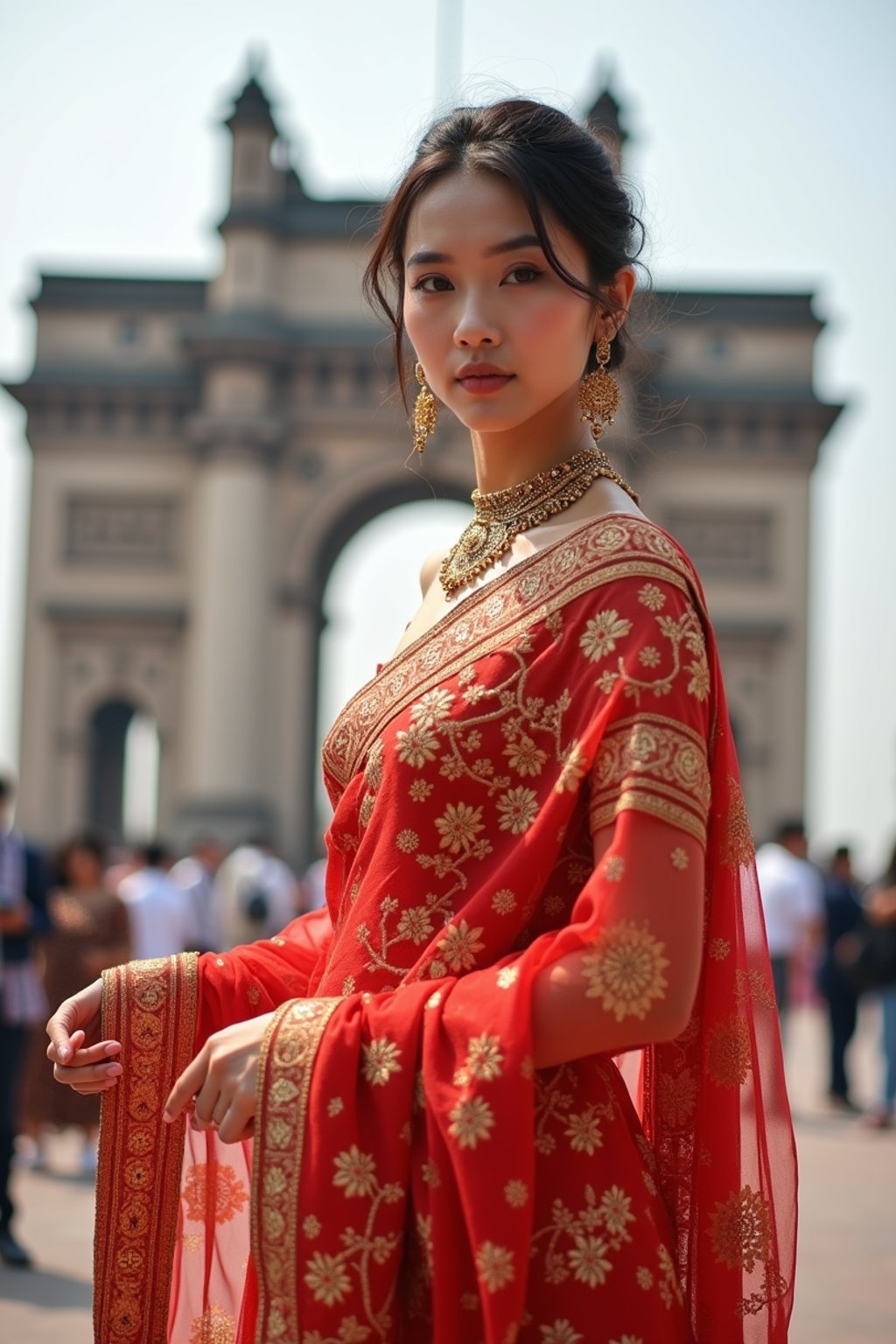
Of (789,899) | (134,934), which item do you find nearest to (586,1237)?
(134,934)

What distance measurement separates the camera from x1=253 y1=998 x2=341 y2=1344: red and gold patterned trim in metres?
1.59

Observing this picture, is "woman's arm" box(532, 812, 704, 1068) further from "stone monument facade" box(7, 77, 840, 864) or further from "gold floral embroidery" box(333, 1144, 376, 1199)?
"stone monument facade" box(7, 77, 840, 864)

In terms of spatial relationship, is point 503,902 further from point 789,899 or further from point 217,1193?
point 789,899

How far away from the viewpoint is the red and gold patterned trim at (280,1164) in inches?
62.5

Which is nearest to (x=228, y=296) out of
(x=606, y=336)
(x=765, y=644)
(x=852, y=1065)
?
(x=765, y=644)

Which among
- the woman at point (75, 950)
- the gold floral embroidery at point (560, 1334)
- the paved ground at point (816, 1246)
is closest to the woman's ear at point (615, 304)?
the gold floral embroidery at point (560, 1334)

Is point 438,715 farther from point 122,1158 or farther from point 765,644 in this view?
point 765,644

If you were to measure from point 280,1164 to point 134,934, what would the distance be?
821 centimetres

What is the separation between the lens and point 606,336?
77.9 inches

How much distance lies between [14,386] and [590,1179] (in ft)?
81.7

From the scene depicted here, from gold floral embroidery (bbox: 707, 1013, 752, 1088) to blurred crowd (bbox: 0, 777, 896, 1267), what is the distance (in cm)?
462

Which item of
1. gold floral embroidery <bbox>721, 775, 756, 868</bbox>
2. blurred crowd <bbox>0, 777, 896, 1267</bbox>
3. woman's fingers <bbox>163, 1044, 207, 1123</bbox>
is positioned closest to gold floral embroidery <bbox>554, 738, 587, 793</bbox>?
gold floral embroidery <bbox>721, 775, 756, 868</bbox>

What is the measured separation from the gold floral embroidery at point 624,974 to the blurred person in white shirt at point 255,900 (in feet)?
38.5

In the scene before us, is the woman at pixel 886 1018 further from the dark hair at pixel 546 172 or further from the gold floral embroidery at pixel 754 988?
the dark hair at pixel 546 172
